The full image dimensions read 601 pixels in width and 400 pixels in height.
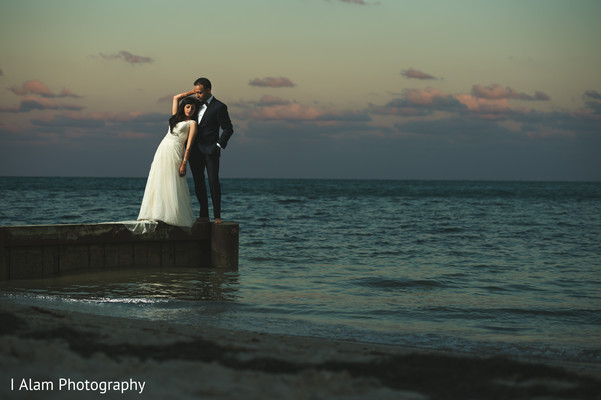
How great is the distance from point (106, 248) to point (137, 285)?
32.1 inches

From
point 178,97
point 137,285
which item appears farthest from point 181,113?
point 137,285

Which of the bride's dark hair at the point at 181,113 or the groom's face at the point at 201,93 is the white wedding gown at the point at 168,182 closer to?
the bride's dark hair at the point at 181,113

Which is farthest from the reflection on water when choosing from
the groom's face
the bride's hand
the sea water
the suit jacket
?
the groom's face

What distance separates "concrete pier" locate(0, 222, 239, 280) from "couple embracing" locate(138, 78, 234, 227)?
0.30 m

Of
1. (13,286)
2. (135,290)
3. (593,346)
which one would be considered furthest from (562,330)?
(13,286)

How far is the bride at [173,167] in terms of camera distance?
30.0 ft

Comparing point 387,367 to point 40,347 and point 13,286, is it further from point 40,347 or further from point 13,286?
point 13,286

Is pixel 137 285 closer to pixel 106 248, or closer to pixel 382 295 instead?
pixel 106 248

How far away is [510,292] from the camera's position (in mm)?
9680

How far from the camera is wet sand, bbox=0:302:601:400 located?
11.0 feet

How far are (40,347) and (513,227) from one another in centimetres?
2165

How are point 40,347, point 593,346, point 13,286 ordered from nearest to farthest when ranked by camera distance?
1. point 40,347
2. point 593,346
3. point 13,286

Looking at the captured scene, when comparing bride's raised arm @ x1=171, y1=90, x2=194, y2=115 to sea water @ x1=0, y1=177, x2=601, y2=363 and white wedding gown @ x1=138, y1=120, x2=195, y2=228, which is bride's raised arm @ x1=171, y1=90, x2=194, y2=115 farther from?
sea water @ x1=0, y1=177, x2=601, y2=363

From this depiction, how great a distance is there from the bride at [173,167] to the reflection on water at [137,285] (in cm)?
86
